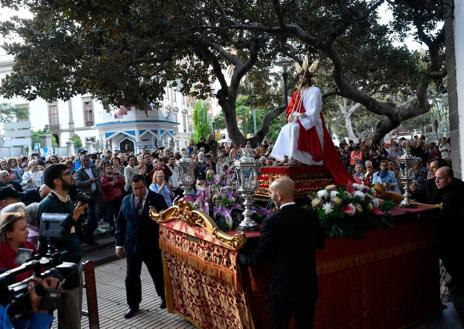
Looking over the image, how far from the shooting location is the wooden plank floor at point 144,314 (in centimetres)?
510

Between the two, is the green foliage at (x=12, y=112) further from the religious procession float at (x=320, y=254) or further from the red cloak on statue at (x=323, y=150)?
the red cloak on statue at (x=323, y=150)

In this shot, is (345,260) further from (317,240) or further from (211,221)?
(211,221)

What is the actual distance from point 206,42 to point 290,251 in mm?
11518

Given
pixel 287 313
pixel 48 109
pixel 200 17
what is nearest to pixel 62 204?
pixel 287 313

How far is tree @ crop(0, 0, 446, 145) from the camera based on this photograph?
11594mm

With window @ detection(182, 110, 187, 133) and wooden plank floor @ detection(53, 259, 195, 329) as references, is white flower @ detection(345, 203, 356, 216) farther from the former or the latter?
window @ detection(182, 110, 187, 133)

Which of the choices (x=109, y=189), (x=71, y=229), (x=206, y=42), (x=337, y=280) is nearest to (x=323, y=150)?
(x=337, y=280)

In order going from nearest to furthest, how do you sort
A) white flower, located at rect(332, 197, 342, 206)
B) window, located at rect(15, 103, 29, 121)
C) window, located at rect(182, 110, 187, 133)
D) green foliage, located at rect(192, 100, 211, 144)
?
white flower, located at rect(332, 197, 342, 206), green foliage, located at rect(192, 100, 211, 144), window, located at rect(15, 103, 29, 121), window, located at rect(182, 110, 187, 133)

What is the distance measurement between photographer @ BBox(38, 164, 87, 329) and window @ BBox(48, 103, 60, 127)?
51.1 meters

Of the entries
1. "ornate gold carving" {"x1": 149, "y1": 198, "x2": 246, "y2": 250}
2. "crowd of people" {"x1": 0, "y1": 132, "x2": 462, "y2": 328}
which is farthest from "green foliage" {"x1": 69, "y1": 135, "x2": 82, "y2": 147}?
"ornate gold carving" {"x1": 149, "y1": 198, "x2": 246, "y2": 250}

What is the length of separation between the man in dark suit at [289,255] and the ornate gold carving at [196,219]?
380mm

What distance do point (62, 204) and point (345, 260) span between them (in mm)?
2841

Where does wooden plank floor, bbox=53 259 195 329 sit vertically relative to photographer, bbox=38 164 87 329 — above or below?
below

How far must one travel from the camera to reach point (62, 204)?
425 cm
